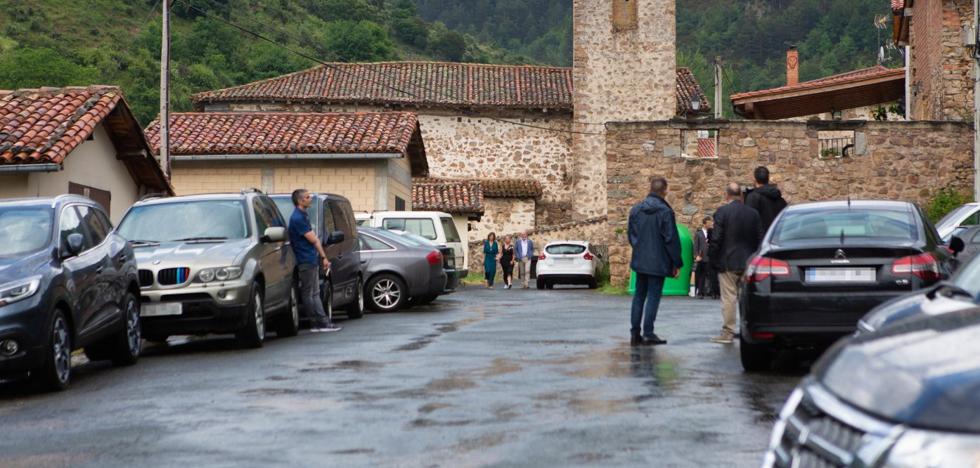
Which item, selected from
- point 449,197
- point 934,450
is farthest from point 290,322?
point 449,197

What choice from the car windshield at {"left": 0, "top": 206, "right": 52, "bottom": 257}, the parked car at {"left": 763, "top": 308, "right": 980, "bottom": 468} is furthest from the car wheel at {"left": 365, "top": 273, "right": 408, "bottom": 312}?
the parked car at {"left": 763, "top": 308, "right": 980, "bottom": 468}

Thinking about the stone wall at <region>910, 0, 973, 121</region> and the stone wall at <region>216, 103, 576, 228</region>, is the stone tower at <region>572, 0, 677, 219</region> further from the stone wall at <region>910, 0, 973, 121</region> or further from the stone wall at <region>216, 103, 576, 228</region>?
the stone wall at <region>910, 0, 973, 121</region>

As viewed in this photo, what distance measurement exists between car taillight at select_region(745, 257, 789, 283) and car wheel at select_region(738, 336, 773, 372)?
0.56 meters

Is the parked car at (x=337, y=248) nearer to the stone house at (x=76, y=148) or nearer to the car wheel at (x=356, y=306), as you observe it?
the car wheel at (x=356, y=306)

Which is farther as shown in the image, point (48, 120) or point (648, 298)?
point (48, 120)

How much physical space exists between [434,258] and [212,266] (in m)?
9.06

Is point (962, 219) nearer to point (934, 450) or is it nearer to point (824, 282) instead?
point (824, 282)

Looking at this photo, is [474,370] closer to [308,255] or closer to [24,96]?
[308,255]

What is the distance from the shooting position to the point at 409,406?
31.5 feet

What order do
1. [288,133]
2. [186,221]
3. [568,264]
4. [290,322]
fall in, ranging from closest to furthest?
[186,221] → [290,322] → [568,264] → [288,133]

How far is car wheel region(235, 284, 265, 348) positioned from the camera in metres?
14.9

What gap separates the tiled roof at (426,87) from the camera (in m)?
61.6

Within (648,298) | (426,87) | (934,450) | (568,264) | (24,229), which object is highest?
(426,87)

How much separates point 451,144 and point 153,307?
48.1 metres
